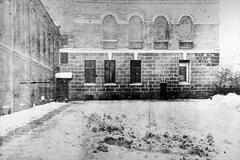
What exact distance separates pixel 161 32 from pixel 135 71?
11.4 ft

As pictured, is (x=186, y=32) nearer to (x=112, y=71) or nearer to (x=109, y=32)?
(x=109, y=32)

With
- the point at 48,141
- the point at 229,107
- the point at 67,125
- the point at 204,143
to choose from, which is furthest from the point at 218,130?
the point at 48,141

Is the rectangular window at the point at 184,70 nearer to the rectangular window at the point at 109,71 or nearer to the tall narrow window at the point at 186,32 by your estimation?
the tall narrow window at the point at 186,32

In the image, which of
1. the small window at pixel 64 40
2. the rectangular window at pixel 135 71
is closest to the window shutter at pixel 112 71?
the rectangular window at pixel 135 71

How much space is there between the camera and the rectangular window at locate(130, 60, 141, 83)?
73.0 feet

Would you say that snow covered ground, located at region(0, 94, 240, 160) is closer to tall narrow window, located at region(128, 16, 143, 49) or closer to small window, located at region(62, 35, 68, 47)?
tall narrow window, located at region(128, 16, 143, 49)

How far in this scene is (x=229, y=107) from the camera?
13.2m

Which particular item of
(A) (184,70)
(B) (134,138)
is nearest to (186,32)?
(A) (184,70)

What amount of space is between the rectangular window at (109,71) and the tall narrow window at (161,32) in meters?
3.44

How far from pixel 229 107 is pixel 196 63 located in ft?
32.0

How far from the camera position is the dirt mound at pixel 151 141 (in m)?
7.29

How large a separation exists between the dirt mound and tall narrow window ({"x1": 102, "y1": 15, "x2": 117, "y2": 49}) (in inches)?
515

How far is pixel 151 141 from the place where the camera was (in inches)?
317

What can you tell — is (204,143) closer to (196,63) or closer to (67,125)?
(67,125)
